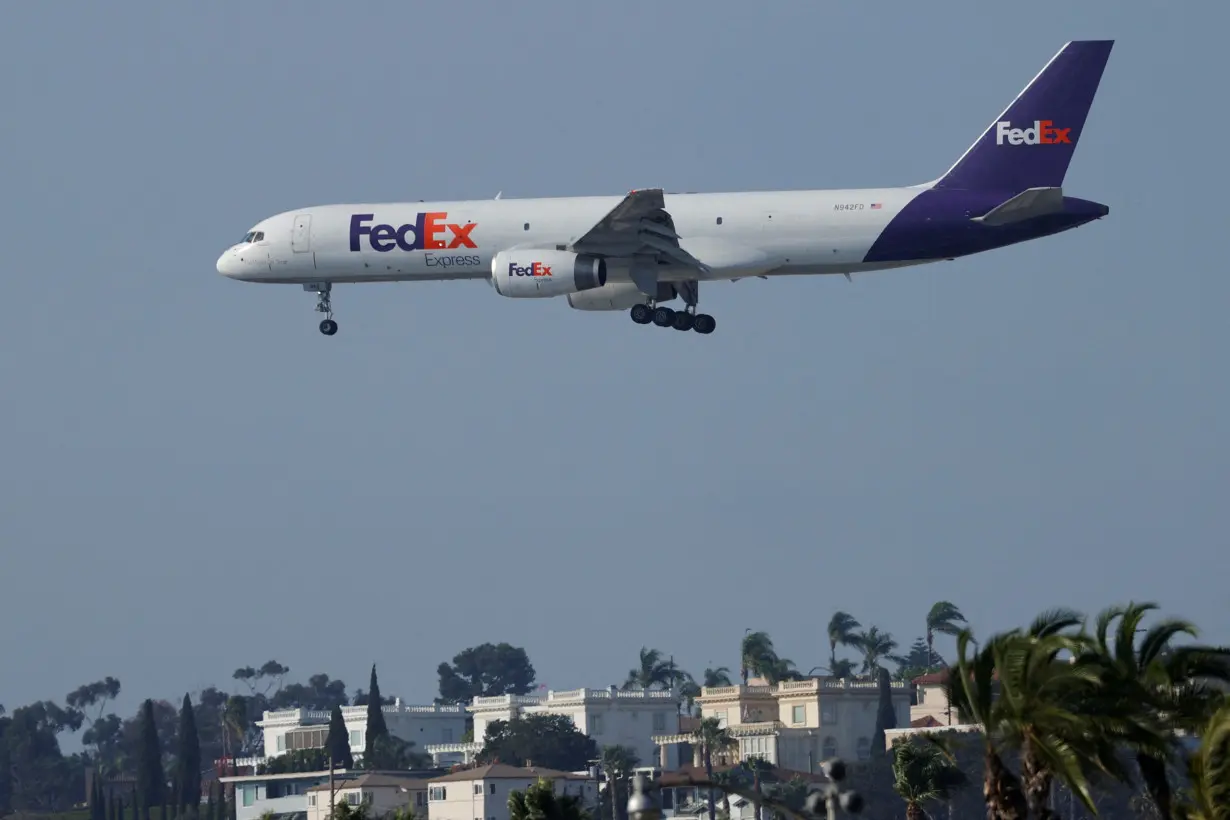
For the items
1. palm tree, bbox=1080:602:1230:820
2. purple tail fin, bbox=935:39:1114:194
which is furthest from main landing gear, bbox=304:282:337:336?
palm tree, bbox=1080:602:1230:820

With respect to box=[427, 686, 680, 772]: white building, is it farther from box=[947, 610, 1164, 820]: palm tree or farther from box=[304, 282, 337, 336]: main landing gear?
box=[947, 610, 1164, 820]: palm tree

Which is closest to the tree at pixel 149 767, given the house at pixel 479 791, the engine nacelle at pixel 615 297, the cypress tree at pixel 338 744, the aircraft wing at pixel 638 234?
the cypress tree at pixel 338 744

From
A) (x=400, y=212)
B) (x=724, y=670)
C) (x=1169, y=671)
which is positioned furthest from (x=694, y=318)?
(x=724, y=670)

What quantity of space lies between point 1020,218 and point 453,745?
90.3 m

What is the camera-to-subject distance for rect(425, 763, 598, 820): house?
331 ft

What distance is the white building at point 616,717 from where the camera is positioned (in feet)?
436

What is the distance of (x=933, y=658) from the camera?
168 metres

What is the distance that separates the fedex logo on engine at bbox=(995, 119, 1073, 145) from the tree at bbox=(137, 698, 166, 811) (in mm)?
74284

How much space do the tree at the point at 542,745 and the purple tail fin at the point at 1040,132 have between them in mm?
69083

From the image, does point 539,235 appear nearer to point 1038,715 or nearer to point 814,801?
point 1038,715

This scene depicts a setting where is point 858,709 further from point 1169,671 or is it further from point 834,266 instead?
point 1169,671

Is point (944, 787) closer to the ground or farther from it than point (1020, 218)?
closer to the ground

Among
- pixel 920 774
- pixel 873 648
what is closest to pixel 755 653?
pixel 873 648

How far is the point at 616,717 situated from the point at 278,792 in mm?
26178
